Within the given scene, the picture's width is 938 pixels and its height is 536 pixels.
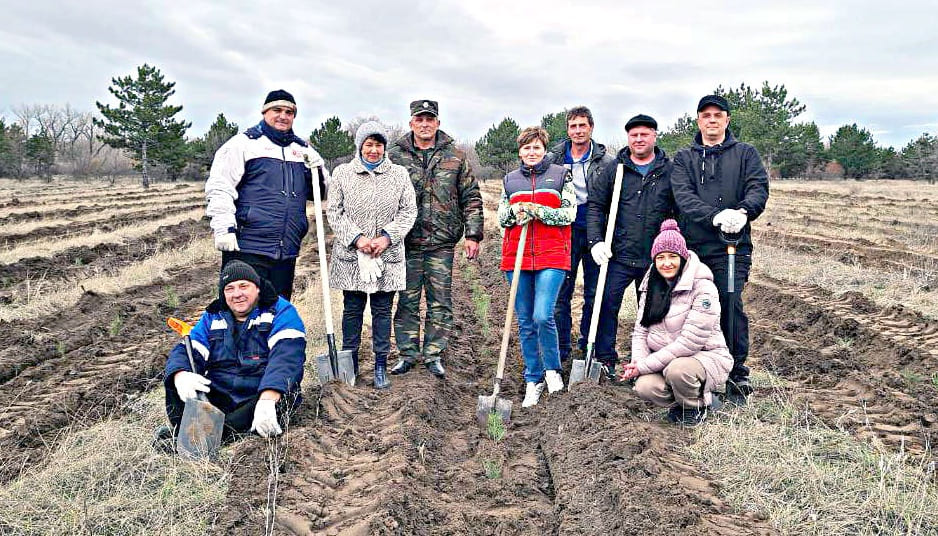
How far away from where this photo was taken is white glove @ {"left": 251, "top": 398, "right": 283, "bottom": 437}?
4168 millimetres

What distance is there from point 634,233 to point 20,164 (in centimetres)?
5230

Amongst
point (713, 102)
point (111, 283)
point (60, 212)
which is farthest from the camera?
point (60, 212)

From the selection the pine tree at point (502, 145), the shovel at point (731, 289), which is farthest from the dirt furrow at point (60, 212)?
the pine tree at point (502, 145)

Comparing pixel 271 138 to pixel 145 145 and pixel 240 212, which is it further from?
pixel 145 145

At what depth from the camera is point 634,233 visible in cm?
545

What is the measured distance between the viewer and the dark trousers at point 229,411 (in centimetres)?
427

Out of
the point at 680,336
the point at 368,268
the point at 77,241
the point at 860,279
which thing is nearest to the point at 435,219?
the point at 368,268

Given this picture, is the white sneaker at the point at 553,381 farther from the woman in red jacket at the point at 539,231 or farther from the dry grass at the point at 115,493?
the dry grass at the point at 115,493

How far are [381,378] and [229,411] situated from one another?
4.47ft

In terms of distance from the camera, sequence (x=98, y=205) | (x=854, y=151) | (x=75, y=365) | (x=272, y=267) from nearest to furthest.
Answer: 1. (x=272, y=267)
2. (x=75, y=365)
3. (x=98, y=205)
4. (x=854, y=151)

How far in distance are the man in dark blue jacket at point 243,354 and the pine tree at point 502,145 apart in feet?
130

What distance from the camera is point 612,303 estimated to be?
562 centimetres

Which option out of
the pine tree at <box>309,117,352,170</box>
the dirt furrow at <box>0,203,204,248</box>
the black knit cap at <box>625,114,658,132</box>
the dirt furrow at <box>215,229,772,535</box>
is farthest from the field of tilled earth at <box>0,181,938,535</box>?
the pine tree at <box>309,117,352,170</box>

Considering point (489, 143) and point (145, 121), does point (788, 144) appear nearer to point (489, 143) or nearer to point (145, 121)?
point (489, 143)
